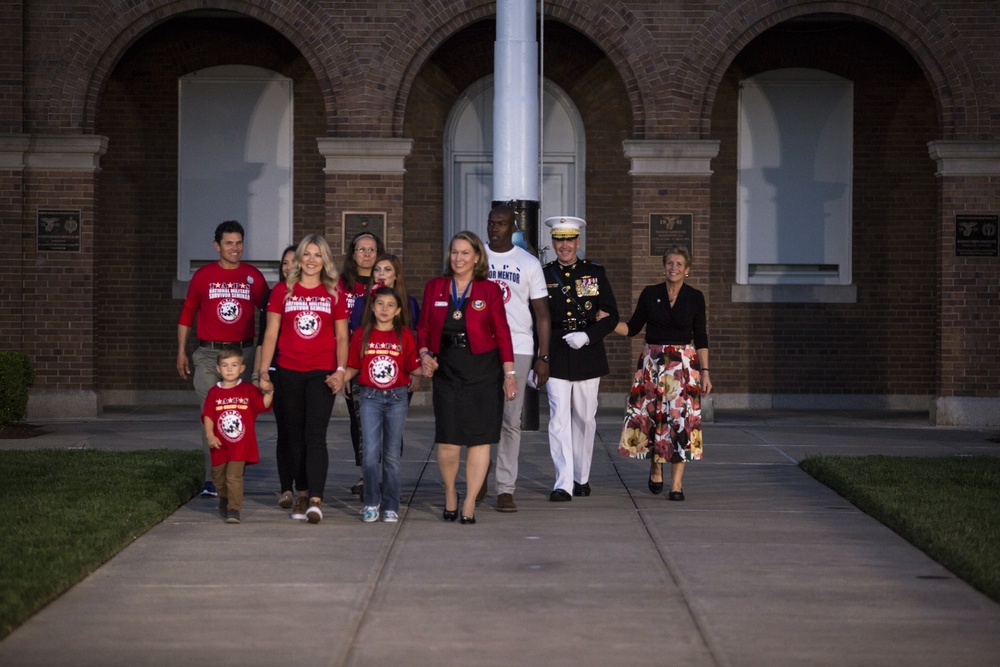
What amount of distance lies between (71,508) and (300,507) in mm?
1386

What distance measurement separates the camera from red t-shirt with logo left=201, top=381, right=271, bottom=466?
29.5 feet

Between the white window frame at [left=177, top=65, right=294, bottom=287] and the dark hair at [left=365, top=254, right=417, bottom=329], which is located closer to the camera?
the dark hair at [left=365, top=254, right=417, bottom=329]

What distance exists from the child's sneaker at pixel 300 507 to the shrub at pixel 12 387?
20.4 feet

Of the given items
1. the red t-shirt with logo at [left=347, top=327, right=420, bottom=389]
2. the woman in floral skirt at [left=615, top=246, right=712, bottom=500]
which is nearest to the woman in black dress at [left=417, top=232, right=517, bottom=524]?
the red t-shirt with logo at [left=347, top=327, right=420, bottom=389]

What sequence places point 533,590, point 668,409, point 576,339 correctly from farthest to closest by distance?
point 668,409 → point 576,339 → point 533,590

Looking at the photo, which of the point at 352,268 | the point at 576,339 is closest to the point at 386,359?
the point at 352,268

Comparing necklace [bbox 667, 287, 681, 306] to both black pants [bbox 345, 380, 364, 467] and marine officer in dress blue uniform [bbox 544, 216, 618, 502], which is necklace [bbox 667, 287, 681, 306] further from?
black pants [bbox 345, 380, 364, 467]

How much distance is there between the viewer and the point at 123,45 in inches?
651

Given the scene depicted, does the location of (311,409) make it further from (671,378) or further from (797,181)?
(797,181)

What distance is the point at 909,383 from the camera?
18.2 metres

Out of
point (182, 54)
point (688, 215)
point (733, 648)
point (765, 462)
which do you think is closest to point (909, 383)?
point (688, 215)

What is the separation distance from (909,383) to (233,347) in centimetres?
1059

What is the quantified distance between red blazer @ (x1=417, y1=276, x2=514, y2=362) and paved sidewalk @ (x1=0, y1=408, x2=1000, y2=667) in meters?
1.09

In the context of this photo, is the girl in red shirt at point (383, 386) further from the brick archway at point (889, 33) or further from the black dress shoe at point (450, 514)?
the brick archway at point (889, 33)
